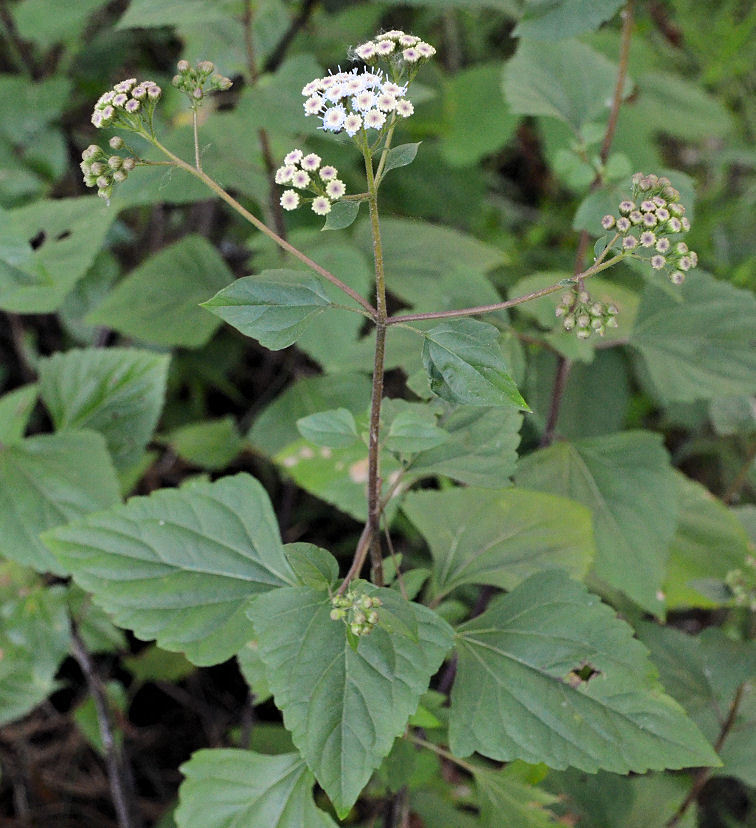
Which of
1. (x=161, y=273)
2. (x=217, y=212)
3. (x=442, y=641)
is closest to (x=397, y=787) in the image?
(x=442, y=641)

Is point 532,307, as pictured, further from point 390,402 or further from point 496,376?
point 496,376

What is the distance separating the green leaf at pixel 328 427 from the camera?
1229 mm

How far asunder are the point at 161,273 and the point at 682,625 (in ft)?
7.77

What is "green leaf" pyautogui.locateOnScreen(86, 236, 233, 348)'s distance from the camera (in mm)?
2422

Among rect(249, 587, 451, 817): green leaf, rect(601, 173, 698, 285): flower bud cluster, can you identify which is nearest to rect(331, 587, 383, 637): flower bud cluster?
rect(249, 587, 451, 817): green leaf

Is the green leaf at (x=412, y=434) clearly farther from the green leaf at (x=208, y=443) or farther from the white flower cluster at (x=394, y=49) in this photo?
the green leaf at (x=208, y=443)

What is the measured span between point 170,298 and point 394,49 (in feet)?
5.36

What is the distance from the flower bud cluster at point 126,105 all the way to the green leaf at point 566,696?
1097mm

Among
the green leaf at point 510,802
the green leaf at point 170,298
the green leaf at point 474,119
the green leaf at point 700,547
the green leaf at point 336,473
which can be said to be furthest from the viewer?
the green leaf at point 474,119

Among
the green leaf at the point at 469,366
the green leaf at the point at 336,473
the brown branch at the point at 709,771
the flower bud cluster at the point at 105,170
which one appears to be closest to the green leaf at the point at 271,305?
the green leaf at the point at 469,366

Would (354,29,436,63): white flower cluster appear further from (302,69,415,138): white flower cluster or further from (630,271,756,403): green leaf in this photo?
(630,271,756,403): green leaf

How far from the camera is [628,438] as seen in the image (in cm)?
204

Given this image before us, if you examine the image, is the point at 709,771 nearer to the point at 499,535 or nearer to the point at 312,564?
the point at 499,535

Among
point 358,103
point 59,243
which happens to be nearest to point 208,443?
point 59,243
